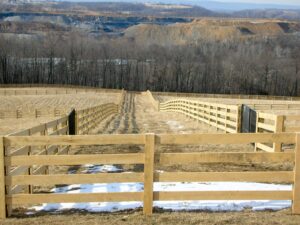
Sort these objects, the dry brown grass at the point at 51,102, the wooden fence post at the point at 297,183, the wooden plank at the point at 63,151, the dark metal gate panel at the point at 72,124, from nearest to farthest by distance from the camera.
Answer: the wooden fence post at the point at 297,183 < the wooden plank at the point at 63,151 < the dark metal gate panel at the point at 72,124 < the dry brown grass at the point at 51,102

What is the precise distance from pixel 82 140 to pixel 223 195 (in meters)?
2.23

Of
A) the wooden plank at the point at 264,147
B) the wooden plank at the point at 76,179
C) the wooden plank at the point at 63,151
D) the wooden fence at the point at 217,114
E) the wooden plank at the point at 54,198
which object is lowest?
the wooden fence at the point at 217,114

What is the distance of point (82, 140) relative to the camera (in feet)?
22.7

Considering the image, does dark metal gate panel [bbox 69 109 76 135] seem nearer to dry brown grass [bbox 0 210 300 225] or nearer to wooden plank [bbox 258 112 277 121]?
wooden plank [bbox 258 112 277 121]

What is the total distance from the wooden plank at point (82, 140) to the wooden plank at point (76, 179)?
1.55ft

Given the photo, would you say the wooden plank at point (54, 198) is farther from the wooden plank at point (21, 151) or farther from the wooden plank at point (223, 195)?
the wooden plank at point (21, 151)

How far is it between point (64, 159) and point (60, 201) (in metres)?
0.62

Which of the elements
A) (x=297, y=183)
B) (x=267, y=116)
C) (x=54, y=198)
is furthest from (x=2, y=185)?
(x=267, y=116)

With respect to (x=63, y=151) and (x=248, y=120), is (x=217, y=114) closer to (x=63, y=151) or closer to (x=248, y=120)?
(x=248, y=120)

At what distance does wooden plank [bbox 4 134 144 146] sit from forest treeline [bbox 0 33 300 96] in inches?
3831

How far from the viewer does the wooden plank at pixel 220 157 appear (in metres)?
6.91

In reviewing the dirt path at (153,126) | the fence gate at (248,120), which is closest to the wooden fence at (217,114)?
the dirt path at (153,126)

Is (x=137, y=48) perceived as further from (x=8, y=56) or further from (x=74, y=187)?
(x=74, y=187)

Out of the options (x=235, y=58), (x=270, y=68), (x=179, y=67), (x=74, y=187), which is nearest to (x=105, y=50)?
(x=179, y=67)
